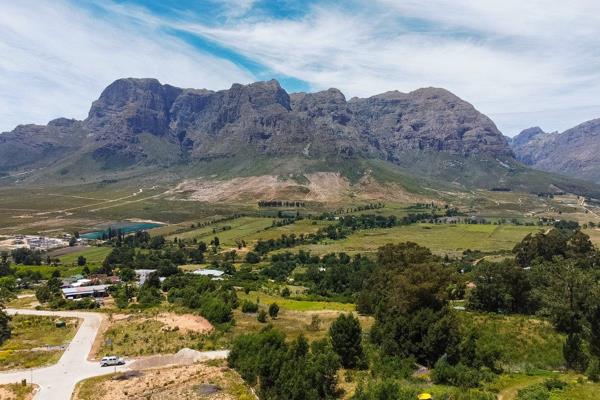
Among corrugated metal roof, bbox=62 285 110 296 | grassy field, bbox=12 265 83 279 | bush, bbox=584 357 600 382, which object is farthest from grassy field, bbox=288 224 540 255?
bush, bbox=584 357 600 382

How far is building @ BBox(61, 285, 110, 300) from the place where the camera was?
8181 centimetres

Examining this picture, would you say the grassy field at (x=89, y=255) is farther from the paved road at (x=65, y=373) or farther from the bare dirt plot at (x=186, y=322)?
the paved road at (x=65, y=373)

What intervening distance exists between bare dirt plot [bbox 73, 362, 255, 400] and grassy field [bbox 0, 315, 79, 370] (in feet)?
33.3

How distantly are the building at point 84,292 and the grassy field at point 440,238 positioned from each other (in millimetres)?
66920

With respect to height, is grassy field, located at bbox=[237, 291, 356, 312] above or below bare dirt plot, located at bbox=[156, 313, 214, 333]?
below

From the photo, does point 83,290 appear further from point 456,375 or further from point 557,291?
point 557,291

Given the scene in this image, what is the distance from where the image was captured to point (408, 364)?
38.7 meters

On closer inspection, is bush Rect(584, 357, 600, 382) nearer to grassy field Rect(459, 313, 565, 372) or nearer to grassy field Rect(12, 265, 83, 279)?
grassy field Rect(459, 313, 565, 372)

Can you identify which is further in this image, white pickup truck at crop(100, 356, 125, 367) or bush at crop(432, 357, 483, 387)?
white pickup truck at crop(100, 356, 125, 367)

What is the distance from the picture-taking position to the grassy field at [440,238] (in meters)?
142

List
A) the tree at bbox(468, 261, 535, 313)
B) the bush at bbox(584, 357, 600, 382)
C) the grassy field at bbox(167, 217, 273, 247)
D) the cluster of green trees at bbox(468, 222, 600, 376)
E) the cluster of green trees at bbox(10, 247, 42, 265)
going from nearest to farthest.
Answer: the bush at bbox(584, 357, 600, 382)
the cluster of green trees at bbox(468, 222, 600, 376)
the tree at bbox(468, 261, 535, 313)
the cluster of green trees at bbox(10, 247, 42, 265)
the grassy field at bbox(167, 217, 273, 247)

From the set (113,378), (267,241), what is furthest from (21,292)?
(267,241)

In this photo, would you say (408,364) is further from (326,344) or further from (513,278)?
(513,278)

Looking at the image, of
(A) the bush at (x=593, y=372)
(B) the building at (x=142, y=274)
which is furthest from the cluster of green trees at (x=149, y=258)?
(A) the bush at (x=593, y=372)
